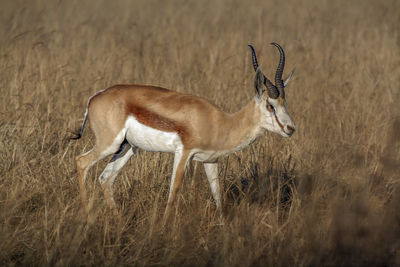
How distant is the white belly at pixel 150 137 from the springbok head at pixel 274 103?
850mm

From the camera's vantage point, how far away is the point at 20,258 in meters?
4.34

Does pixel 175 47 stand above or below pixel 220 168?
above

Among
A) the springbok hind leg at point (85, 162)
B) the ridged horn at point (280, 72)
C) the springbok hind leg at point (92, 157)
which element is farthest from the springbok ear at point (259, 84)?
the springbok hind leg at point (85, 162)

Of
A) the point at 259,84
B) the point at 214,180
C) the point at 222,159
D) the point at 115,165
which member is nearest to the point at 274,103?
the point at 259,84

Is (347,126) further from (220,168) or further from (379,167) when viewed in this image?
(220,168)

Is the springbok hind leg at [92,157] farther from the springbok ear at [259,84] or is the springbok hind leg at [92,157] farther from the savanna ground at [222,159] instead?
the springbok ear at [259,84]

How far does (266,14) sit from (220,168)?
789cm

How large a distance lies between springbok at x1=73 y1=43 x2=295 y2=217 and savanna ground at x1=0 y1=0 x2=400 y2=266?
1.23 feet

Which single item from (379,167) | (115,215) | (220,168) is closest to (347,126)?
(379,167)

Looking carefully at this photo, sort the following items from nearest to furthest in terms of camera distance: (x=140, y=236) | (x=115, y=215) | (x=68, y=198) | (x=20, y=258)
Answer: (x=20, y=258), (x=140, y=236), (x=115, y=215), (x=68, y=198)

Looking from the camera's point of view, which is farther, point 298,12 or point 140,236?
point 298,12

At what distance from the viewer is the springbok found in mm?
5191

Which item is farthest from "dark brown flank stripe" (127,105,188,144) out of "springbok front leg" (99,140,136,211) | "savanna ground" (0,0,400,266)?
"savanna ground" (0,0,400,266)

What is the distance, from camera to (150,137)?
208 inches
